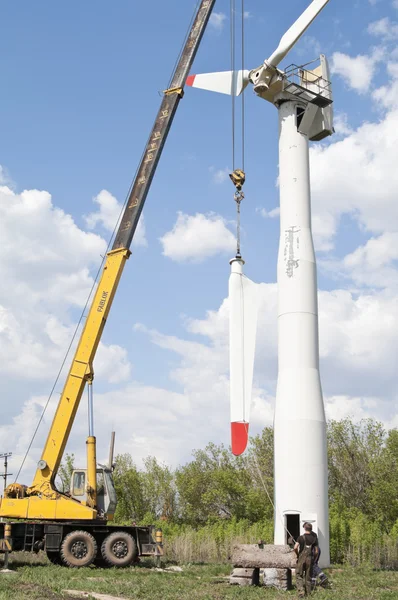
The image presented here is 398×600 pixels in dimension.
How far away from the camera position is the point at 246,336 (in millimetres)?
18984

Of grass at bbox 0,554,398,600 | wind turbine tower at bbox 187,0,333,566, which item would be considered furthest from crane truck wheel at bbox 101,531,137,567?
wind turbine tower at bbox 187,0,333,566

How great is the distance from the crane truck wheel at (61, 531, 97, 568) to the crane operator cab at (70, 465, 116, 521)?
87 cm

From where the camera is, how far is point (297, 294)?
20.8 meters

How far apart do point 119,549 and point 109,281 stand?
7744mm

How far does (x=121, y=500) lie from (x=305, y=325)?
28.1 meters

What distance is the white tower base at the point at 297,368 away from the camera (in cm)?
1911

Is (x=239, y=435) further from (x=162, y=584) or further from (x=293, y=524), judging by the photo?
(x=162, y=584)

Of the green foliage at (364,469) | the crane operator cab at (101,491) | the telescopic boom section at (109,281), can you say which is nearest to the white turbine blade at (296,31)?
the telescopic boom section at (109,281)

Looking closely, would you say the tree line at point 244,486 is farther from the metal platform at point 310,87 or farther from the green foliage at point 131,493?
the metal platform at point 310,87

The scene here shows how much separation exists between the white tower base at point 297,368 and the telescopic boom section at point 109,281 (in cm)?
384

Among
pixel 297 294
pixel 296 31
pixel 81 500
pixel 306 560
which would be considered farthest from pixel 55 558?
pixel 296 31

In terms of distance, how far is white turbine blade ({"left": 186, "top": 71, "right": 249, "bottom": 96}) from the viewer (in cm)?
2333

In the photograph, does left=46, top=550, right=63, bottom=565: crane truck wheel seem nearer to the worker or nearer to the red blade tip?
the red blade tip

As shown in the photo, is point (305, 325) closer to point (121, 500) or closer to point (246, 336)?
point (246, 336)
